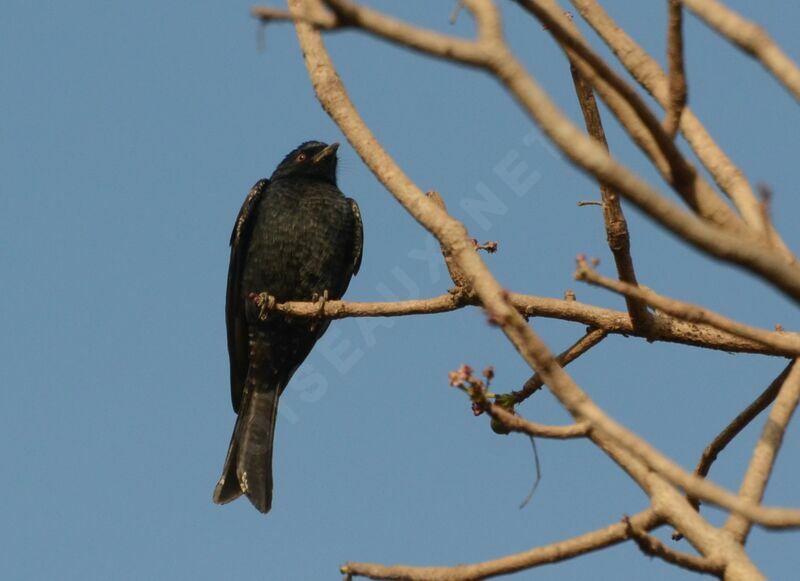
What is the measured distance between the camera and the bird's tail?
7.62 metres

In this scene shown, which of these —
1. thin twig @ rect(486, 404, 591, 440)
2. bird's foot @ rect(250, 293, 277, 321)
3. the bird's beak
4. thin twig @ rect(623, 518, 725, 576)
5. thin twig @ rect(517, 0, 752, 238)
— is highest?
the bird's beak

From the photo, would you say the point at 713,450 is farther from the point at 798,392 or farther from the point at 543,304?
the point at 798,392

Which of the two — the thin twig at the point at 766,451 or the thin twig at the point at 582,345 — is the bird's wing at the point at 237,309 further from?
the thin twig at the point at 766,451

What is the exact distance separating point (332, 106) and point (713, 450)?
1967 millimetres

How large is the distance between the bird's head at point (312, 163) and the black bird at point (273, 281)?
0.21 m

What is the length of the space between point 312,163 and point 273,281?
1220 millimetres

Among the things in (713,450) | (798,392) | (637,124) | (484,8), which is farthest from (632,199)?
(713,450)

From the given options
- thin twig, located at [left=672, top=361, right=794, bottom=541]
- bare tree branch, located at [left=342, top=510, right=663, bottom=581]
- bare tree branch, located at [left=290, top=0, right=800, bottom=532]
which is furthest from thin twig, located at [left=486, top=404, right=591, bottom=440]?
thin twig, located at [left=672, top=361, right=794, bottom=541]

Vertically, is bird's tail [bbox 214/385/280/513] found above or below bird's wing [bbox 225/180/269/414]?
below

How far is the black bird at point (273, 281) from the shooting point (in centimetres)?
807

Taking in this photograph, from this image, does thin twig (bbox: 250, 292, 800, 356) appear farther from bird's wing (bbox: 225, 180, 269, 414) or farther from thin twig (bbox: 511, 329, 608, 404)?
bird's wing (bbox: 225, 180, 269, 414)

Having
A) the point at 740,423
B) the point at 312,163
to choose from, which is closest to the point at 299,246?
the point at 312,163

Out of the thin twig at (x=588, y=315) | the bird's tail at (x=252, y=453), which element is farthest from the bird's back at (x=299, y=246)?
the thin twig at (x=588, y=315)

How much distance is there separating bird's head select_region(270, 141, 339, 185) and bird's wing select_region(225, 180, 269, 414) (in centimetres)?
57
